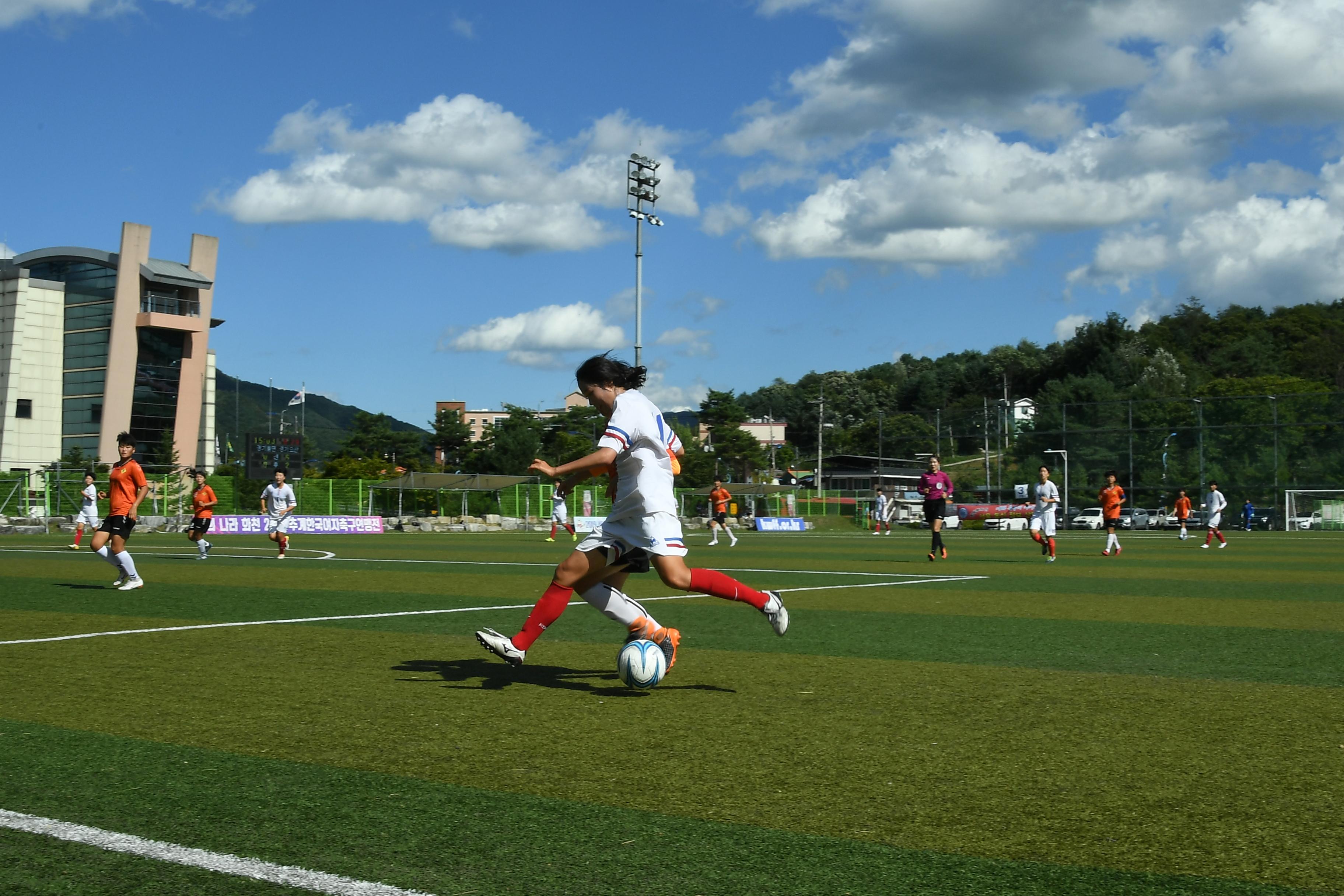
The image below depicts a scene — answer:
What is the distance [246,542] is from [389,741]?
30.2 m

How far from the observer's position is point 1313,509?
54.8m

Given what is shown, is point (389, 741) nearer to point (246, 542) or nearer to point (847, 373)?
point (246, 542)

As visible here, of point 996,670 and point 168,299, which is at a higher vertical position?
point 168,299

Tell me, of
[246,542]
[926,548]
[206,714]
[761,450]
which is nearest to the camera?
[206,714]

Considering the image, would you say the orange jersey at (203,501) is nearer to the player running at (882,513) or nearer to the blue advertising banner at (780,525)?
the player running at (882,513)

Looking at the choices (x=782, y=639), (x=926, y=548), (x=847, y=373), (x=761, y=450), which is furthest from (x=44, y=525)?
(x=847, y=373)

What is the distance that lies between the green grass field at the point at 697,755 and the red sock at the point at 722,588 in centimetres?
50

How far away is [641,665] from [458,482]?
59.2 meters

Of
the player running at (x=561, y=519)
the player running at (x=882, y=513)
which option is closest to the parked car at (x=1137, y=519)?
the player running at (x=882, y=513)

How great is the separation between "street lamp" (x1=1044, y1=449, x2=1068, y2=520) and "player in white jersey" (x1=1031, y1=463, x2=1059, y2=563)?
37.5 m

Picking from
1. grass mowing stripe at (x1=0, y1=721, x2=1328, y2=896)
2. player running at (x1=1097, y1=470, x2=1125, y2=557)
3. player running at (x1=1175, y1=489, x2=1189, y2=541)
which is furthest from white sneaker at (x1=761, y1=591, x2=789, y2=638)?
player running at (x1=1175, y1=489, x2=1189, y2=541)

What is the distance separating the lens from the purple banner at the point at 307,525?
41938 mm

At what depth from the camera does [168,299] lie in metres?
71.7

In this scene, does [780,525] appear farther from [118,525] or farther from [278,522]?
[118,525]
